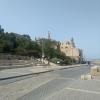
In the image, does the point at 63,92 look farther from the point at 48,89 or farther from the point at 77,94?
the point at 48,89

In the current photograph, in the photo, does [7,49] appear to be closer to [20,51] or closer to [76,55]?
[20,51]

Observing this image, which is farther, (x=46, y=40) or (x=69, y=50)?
(x=69, y=50)

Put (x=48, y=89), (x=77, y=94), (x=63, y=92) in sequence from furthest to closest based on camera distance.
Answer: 1. (x=48, y=89)
2. (x=63, y=92)
3. (x=77, y=94)

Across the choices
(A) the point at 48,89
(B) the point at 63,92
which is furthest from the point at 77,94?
(A) the point at 48,89

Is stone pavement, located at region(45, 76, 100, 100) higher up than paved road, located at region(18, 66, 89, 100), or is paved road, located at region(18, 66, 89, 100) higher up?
paved road, located at region(18, 66, 89, 100)

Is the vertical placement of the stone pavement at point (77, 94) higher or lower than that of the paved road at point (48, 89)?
lower

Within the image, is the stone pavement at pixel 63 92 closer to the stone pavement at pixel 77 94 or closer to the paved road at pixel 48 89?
the stone pavement at pixel 77 94

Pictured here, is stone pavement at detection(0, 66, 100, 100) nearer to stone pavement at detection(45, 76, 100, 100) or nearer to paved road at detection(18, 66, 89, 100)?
stone pavement at detection(45, 76, 100, 100)

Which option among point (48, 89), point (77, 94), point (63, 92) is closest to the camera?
point (77, 94)

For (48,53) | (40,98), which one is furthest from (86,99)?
(48,53)

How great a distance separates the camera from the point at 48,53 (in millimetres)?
91500

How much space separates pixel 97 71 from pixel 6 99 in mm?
23551

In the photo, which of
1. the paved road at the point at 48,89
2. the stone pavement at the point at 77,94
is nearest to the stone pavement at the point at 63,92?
the stone pavement at the point at 77,94

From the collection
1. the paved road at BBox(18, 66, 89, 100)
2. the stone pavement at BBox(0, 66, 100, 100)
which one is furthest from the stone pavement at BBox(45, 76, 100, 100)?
the paved road at BBox(18, 66, 89, 100)
